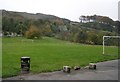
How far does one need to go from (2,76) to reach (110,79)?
487cm

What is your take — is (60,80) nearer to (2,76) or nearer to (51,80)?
(51,80)

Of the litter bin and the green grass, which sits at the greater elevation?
the litter bin

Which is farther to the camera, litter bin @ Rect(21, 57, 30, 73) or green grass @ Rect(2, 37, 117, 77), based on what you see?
green grass @ Rect(2, 37, 117, 77)

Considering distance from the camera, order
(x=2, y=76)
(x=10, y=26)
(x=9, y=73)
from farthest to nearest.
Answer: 1. (x=10, y=26)
2. (x=9, y=73)
3. (x=2, y=76)

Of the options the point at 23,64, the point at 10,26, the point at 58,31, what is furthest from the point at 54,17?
the point at 23,64

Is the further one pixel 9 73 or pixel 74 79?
pixel 9 73

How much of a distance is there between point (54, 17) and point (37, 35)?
72.4 m

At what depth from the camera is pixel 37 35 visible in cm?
9281

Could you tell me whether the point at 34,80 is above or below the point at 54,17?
below

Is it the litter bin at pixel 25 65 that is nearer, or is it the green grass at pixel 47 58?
the litter bin at pixel 25 65

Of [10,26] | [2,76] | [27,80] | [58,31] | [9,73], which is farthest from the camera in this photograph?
[58,31]

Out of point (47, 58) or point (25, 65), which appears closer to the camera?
point (25, 65)

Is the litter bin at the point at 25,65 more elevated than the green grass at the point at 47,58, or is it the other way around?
the litter bin at the point at 25,65

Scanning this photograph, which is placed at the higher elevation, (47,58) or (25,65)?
(25,65)
